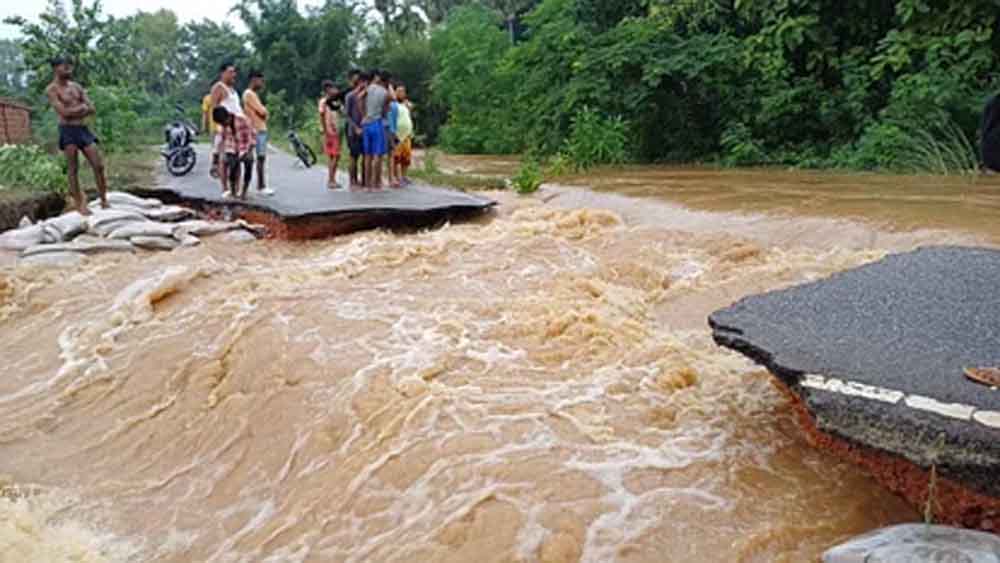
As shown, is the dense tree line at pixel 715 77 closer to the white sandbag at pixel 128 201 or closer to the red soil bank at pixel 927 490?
the white sandbag at pixel 128 201

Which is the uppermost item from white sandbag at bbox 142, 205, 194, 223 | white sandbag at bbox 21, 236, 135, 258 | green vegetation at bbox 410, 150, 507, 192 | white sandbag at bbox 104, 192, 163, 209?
green vegetation at bbox 410, 150, 507, 192

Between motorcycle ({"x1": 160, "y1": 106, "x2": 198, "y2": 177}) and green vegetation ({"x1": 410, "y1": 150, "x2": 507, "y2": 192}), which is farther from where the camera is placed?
motorcycle ({"x1": 160, "y1": 106, "x2": 198, "y2": 177})

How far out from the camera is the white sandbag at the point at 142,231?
902cm

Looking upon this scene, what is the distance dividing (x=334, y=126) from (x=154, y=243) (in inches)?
117

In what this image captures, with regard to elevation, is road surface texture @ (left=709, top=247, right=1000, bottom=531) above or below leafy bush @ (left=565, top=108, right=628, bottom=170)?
below

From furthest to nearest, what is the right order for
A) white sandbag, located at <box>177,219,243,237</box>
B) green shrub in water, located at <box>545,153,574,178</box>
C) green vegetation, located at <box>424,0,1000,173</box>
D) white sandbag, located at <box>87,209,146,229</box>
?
green shrub in water, located at <box>545,153,574,178</box>, green vegetation, located at <box>424,0,1000,173</box>, white sandbag, located at <box>177,219,243,237</box>, white sandbag, located at <box>87,209,146,229</box>

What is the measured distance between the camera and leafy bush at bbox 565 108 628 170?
49.3 feet

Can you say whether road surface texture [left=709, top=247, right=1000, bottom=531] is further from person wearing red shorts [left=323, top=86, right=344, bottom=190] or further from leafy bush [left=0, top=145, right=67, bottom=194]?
leafy bush [left=0, top=145, right=67, bottom=194]

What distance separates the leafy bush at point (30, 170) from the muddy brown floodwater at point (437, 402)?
371 cm

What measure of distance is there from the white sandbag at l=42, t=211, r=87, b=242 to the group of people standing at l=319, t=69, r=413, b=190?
309 centimetres

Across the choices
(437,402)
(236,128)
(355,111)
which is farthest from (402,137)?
(437,402)

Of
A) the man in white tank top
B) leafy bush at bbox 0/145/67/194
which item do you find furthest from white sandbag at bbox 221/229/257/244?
leafy bush at bbox 0/145/67/194

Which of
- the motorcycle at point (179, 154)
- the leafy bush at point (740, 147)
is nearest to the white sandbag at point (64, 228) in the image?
the motorcycle at point (179, 154)

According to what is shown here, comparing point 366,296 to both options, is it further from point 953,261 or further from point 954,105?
point 954,105
